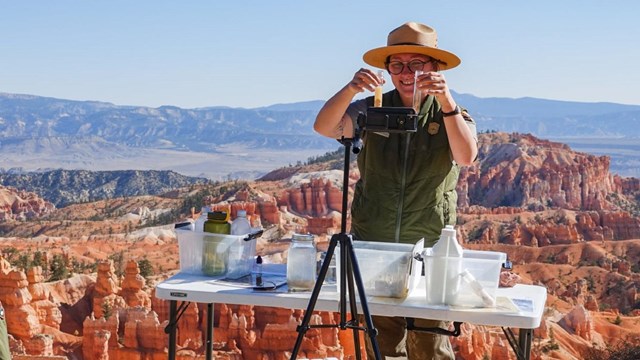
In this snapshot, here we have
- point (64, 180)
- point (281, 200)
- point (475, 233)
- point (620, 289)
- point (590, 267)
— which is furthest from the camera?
point (64, 180)

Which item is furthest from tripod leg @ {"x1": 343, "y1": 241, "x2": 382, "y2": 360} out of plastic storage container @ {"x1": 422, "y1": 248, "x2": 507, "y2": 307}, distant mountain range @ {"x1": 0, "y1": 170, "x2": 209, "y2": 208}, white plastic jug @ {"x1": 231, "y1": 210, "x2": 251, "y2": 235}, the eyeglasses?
distant mountain range @ {"x1": 0, "y1": 170, "x2": 209, "y2": 208}

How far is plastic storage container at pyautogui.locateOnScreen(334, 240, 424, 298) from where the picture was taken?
441 cm

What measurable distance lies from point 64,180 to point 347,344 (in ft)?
255

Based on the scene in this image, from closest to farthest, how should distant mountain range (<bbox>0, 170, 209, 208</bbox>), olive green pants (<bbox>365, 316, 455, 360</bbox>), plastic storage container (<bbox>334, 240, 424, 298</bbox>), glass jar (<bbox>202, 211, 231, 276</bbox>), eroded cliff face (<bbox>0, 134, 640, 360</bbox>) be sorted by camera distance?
plastic storage container (<bbox>334, 240, 424, 298</bbox>), olive green pants (<bbox>365, 316, 455, 360</bbox>), glass jar (<bbox>202, 211, 231, 276</bbox>), eroded cliff face (<bbox>0, 134, 640, 360</bbox>), distant mountain range (<bbox>0, 170, 209, 208</bbox>)

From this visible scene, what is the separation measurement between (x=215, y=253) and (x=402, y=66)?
135 centimetres

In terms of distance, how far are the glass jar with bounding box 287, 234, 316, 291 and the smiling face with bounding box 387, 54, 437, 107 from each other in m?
0.85

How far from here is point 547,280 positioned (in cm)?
3678

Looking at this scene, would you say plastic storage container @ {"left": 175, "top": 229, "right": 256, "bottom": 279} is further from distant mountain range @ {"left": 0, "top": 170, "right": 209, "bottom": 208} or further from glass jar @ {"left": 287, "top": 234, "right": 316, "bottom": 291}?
distant mountain range @ {"left": 0, "top": 170, "right": 209, "bottom": 208}

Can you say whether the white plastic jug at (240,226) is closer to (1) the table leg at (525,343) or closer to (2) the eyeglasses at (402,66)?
(2) the eyeglasses at (402,66)

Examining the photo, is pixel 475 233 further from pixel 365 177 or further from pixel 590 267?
pixel 365 177

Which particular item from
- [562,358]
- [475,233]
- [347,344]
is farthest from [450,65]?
[475,233]

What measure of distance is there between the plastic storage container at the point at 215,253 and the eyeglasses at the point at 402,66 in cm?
114

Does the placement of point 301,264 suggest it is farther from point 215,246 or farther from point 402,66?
point 402,66

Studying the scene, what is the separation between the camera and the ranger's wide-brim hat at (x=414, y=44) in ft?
15.3
